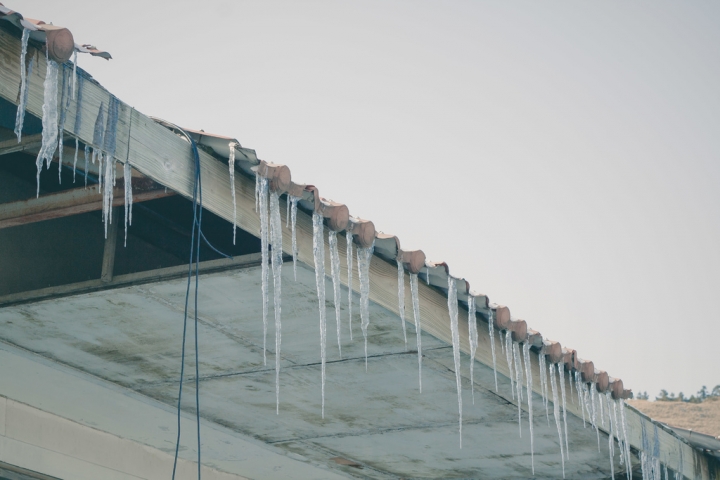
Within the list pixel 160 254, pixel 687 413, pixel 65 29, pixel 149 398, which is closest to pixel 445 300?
pixel 160 254

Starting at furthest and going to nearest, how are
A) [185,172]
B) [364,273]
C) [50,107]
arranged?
[364,273], [185,172], [50,107]

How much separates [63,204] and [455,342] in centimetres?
284

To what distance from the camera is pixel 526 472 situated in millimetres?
9000

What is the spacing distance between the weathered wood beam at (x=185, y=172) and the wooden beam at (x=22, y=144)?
1.62 feet

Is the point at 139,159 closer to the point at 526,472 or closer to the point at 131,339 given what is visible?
the point at 131,339

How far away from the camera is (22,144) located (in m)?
4.45

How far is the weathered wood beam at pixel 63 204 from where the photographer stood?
15.4 feet

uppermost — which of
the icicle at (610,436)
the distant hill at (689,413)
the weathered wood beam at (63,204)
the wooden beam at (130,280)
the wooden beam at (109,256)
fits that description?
the distant hill at (689,413)

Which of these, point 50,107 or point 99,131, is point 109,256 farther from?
point 50,107

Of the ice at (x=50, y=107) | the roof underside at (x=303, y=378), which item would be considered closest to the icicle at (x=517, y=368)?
the roof underside at (x=303, y=378)

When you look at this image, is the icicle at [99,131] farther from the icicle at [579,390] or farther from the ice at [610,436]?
the ice at [610,436]

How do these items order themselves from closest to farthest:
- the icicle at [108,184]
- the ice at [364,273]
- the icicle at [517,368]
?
the icicle at [108,184], the ice at [364,273], the icicle at [517,368]

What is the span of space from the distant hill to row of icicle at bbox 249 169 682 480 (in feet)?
75.8

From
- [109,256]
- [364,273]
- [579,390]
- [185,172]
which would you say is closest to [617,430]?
[579,390]
